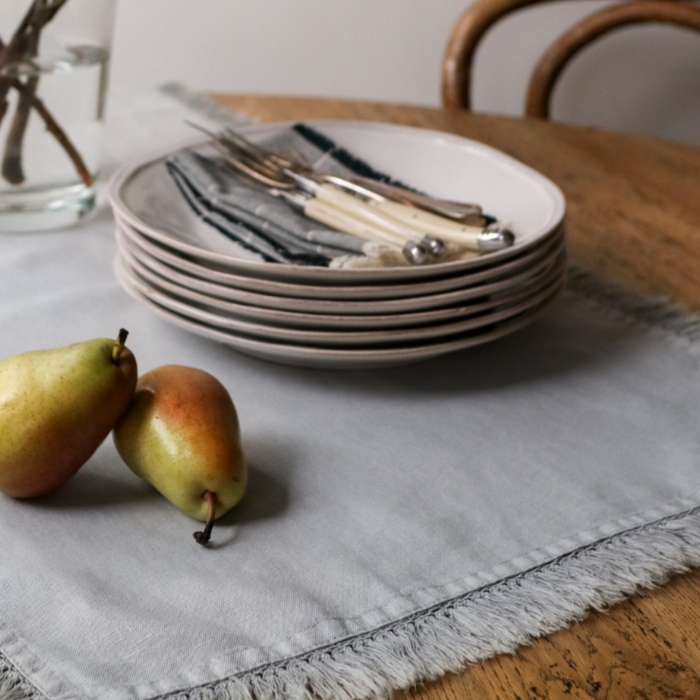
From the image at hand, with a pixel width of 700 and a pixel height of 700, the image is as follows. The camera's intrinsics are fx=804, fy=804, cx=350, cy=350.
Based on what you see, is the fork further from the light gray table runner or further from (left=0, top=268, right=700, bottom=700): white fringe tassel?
(left=0, top=268, right=700, bottom=700): white fringe tassel

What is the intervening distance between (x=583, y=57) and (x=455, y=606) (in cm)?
200

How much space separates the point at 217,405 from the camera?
452 mm

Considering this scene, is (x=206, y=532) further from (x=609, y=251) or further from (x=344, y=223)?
(x=609, y=251)

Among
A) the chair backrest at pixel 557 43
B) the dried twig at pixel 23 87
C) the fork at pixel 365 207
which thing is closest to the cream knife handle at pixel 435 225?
the fork at pixel 365 207

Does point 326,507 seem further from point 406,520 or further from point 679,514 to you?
point 679,514

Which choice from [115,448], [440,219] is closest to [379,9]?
[440,219]

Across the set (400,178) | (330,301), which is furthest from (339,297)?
(400,178)

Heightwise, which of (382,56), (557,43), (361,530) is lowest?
(382,56)

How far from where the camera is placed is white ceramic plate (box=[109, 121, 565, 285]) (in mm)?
540

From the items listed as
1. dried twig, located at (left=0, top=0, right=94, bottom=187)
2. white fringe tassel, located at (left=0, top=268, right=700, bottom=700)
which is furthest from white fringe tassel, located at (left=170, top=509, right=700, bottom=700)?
dried twig, located at (left=0, top=0, right=94, bottom=187)

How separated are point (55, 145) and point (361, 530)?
53 centimetres

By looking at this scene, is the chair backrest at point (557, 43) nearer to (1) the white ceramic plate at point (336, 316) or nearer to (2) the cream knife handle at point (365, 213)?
(2) the cream knife handle at point (365, 213)

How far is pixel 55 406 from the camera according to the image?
419 mm

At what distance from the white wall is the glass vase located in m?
1.38
